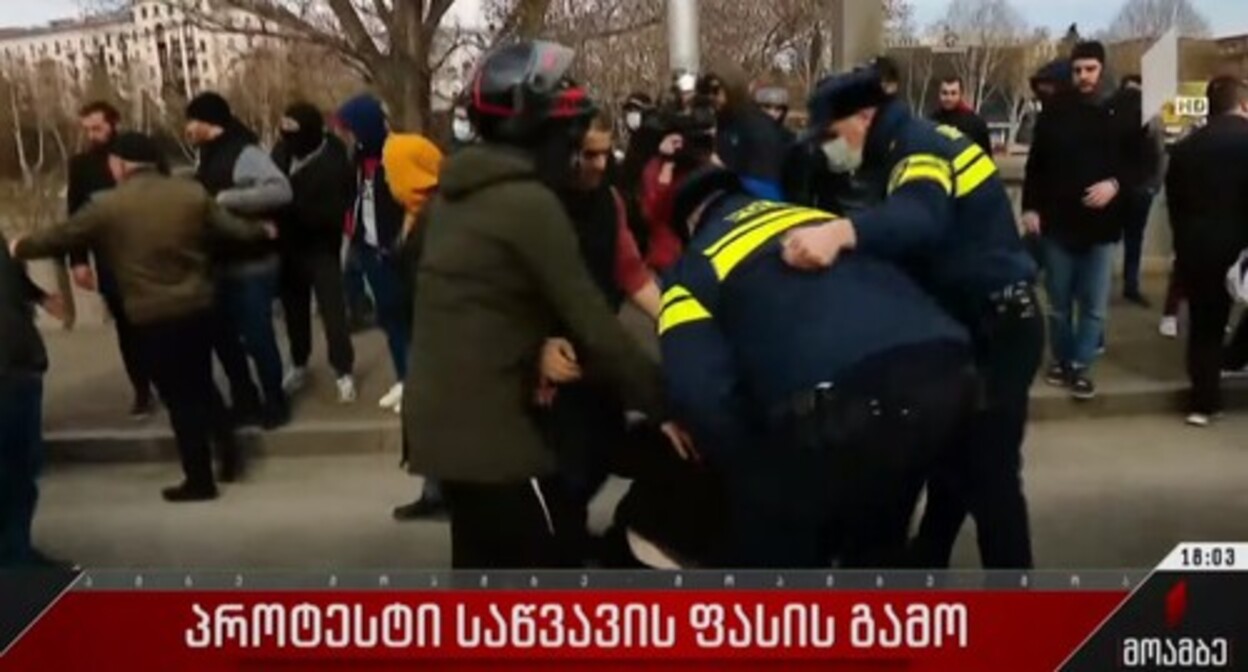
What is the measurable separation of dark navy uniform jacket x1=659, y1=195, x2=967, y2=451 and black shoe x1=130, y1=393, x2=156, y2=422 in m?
0.70

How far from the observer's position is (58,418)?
5.06 ft

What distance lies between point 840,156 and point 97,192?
3.17ft

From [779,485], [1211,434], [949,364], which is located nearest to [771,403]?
[779,485]

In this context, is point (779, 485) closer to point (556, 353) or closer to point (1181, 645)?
point (556, 353)

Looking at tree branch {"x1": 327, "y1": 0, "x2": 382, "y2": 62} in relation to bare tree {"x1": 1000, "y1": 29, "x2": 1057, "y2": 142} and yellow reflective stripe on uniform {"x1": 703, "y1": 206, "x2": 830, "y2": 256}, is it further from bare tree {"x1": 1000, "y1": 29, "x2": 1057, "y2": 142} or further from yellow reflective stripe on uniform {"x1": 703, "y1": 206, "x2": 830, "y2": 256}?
bare tree {"x1": 1000, "y1": 29, "x2": 1057, "y2": 142}

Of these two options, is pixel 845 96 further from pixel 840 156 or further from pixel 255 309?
pixel 255 309

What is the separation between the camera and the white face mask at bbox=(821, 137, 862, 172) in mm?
1468

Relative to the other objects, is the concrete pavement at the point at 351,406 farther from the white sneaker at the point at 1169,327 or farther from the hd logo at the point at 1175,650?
the hd logo at the point at 1175,650

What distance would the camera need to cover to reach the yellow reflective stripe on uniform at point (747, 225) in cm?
144

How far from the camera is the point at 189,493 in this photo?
5.13 feet

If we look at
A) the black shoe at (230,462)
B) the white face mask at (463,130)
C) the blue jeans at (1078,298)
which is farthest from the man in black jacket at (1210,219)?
the black shoe at (230,462)

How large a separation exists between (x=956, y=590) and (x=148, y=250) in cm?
118

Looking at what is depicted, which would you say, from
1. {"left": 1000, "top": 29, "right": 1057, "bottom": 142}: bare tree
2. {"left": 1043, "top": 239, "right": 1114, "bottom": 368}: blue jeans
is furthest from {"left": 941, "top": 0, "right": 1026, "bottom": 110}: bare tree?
{"left": 1043, "top": 239, "right": 1114, "bottom": 368}: blue jeans

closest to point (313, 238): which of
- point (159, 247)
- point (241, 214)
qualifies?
point (241, 214)
